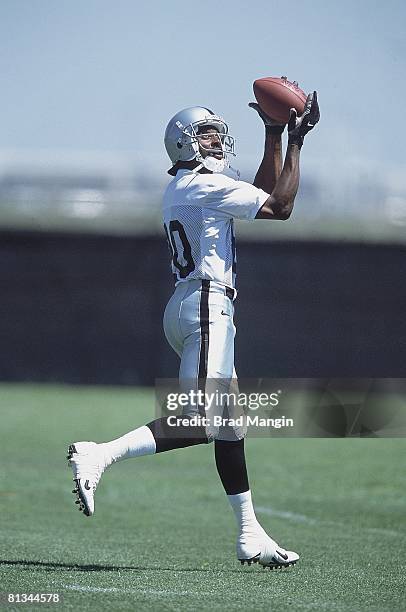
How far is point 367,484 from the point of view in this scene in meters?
8.61

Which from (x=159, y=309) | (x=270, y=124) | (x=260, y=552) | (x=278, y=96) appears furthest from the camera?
(x=159, y=309)

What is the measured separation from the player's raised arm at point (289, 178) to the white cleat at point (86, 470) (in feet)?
3.69

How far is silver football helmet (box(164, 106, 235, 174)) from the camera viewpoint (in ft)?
15.3

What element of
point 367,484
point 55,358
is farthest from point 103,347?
point 367,484

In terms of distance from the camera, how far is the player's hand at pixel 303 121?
176 inches

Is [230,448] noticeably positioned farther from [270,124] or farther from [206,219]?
[270,124]

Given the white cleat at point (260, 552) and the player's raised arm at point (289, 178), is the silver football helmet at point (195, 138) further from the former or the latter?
the white cleat at point (260, 552)

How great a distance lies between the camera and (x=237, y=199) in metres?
4.44

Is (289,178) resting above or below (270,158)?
below

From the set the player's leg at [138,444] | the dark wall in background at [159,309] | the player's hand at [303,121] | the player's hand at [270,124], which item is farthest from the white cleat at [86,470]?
the dark wall in background at [159,309]

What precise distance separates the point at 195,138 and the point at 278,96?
462 millimetres

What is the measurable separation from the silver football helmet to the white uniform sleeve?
216 millimetres

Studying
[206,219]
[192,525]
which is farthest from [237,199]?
[192,525]

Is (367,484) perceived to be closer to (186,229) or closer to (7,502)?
(7,502)
